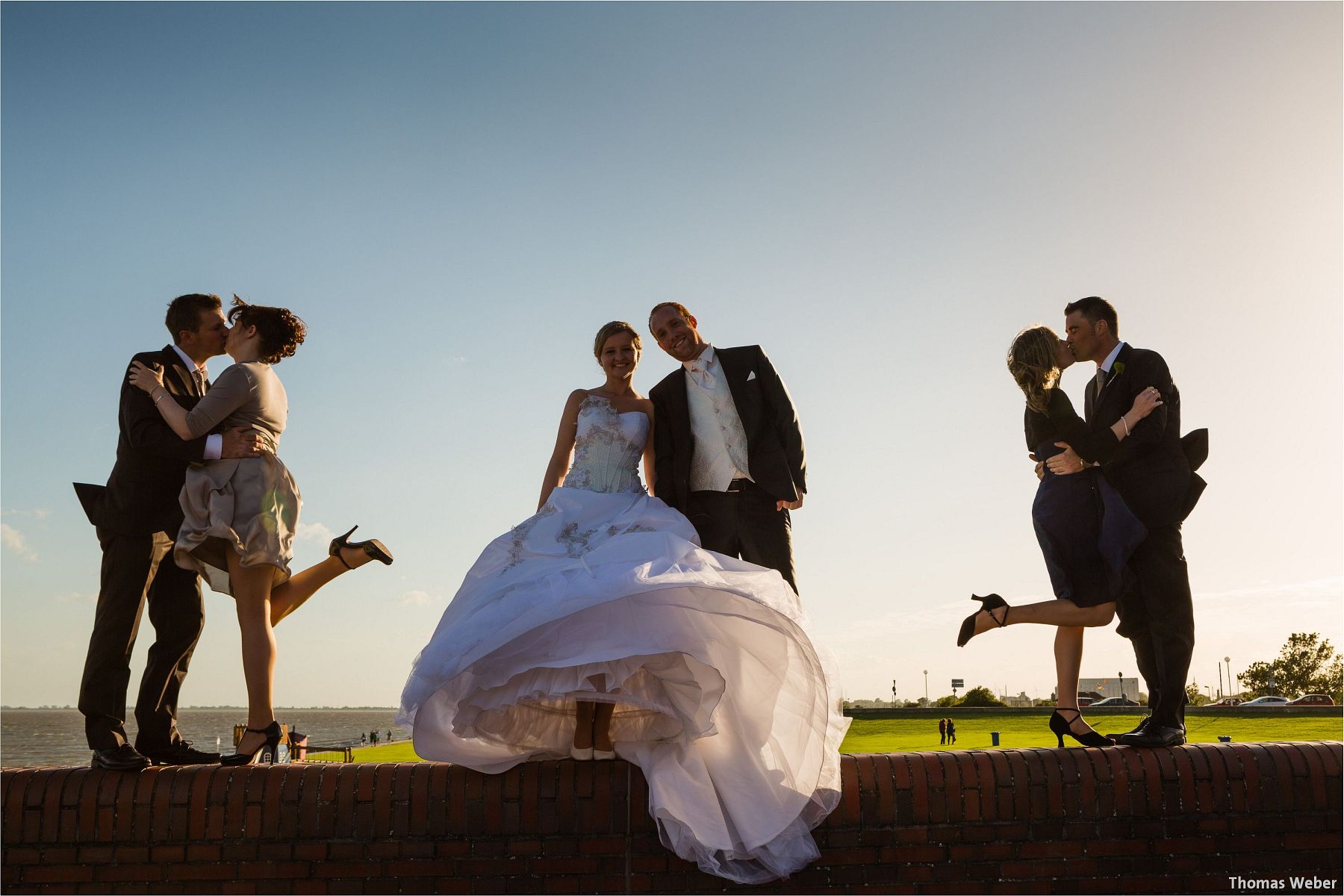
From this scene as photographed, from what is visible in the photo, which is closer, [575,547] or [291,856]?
[291,856]

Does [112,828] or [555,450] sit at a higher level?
[555,450]

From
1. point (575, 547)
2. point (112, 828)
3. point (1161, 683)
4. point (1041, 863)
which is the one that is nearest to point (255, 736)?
point (112, 828)

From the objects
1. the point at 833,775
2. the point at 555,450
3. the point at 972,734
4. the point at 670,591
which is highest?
the point at 555,450

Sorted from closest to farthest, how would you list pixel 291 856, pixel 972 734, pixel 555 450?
1. pixel 291 856
2. pixel 555 450
3. pixel 972 734

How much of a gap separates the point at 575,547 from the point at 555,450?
3.57 feet

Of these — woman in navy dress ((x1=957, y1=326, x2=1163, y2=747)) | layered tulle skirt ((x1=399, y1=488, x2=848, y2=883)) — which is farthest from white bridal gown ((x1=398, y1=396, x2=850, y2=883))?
woman in navy dress ((x1=957, y1=326, x2=1163, y2=747))

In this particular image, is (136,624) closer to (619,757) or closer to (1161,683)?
(619,757)

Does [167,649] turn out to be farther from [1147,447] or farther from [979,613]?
[1147,447]

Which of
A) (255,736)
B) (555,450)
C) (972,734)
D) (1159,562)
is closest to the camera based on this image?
(255,736)

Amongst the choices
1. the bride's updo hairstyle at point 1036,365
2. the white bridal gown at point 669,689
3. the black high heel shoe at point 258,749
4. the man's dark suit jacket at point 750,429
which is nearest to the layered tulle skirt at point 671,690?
the white bridal gown at point 669,689

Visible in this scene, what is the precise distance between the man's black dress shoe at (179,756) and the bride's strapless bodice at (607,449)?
2.11 meters

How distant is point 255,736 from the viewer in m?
4.08

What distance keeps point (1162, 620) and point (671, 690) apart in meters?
2.43

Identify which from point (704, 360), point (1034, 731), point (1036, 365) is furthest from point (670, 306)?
point (1034, 731)
